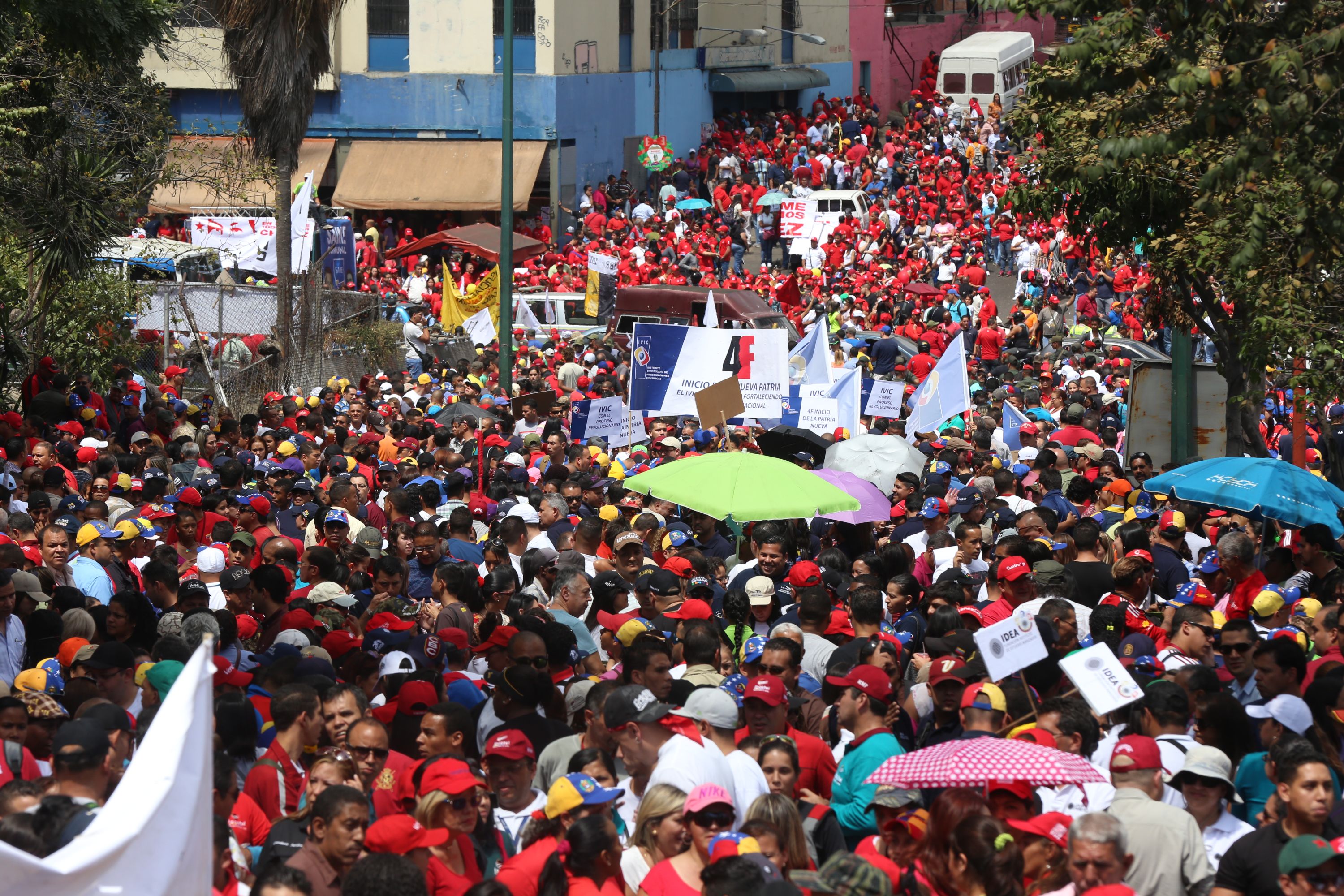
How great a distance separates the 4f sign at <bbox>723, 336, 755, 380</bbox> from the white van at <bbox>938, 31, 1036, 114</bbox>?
31.0m

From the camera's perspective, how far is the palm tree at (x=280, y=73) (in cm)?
2106

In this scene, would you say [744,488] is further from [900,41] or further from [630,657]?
[900,41]

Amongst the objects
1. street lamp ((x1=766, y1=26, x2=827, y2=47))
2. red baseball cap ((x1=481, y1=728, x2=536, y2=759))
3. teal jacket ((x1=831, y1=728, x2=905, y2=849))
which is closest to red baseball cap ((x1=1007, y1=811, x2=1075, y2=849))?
teal jacket ((x1=831, y1=728, x2=905, y2=849))

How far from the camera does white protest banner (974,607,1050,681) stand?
676 cm

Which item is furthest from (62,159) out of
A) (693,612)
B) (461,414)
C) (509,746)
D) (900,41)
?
(900,41)

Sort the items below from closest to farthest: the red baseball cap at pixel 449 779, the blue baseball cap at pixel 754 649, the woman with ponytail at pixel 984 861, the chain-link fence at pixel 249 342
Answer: the woman with ponytail at pixel 984 861, the red baseball cap at pixel 449 779, the blue baseball cap at pixel 754 649, the chain-link fence at pixel 249 342

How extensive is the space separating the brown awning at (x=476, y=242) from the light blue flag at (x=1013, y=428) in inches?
672

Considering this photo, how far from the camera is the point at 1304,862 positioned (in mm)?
4719

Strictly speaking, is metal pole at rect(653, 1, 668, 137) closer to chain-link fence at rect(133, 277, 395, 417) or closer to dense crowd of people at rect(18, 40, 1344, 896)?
chain-link fence at rect(133, 277, 395, 417)

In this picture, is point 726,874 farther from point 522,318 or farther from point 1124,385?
point 522,318

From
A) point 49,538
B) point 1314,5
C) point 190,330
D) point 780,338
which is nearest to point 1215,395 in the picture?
point 780,338

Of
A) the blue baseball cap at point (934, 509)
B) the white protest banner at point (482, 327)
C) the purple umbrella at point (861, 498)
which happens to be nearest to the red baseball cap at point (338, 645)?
the purple umbrella at point (861, 498)

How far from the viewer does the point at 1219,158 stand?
1199cm

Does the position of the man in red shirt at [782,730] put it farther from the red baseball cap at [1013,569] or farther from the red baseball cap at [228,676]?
the red baseball cap at [1013,569]
